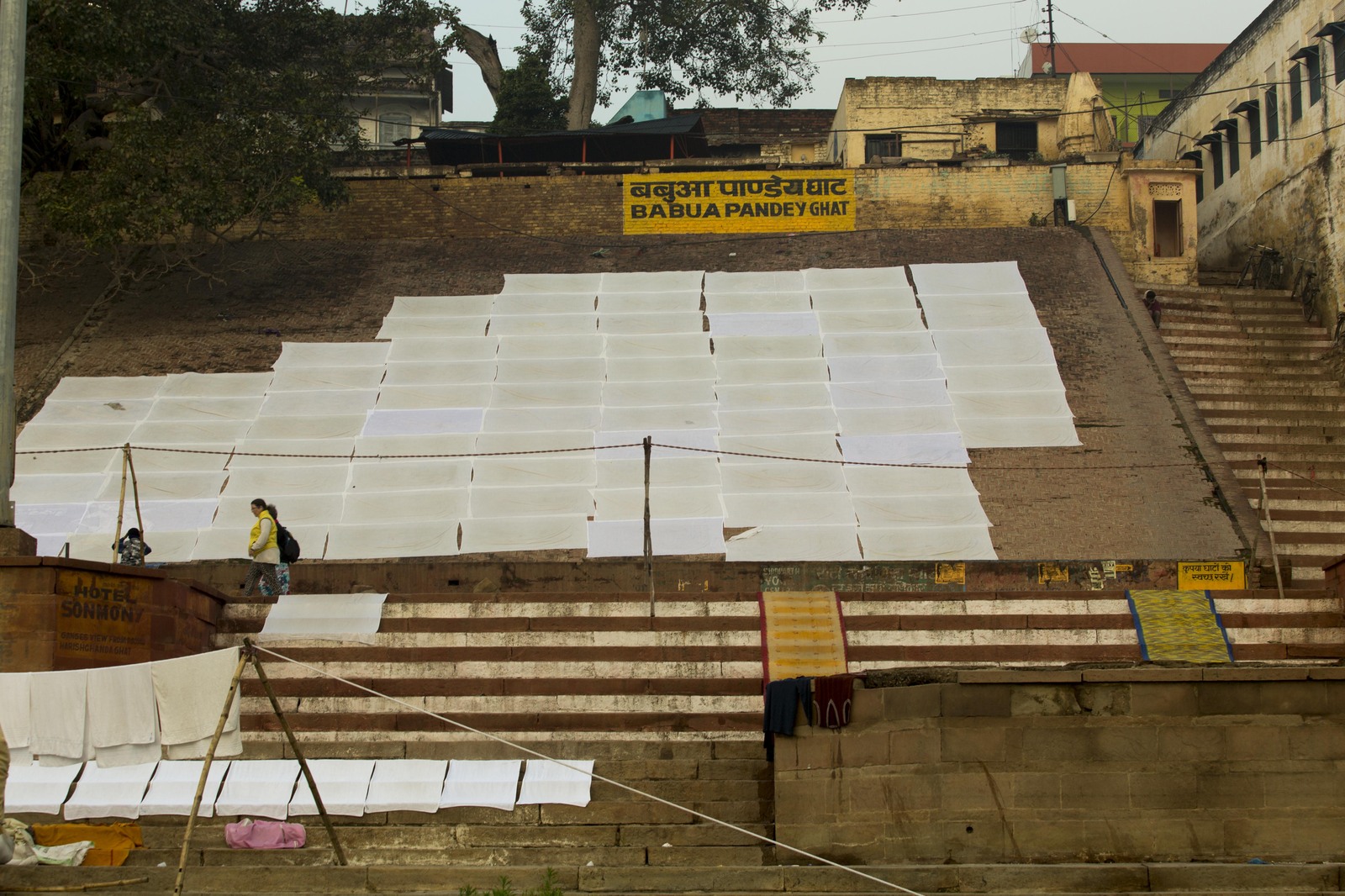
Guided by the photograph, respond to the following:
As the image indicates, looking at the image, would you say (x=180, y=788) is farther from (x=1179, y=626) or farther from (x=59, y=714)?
(x=1179, y=626)

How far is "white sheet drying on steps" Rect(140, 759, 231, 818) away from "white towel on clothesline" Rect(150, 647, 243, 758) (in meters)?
0.57

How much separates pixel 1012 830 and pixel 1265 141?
62.2 ft

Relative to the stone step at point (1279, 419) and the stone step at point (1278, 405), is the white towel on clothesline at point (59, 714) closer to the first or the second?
the stone step at point (1279, 419)

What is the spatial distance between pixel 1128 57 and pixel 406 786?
39.0 metres

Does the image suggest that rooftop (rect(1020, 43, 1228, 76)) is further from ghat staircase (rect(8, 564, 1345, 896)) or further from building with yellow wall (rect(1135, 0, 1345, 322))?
ghat staircase (rect(8, 564, 1345, 896))

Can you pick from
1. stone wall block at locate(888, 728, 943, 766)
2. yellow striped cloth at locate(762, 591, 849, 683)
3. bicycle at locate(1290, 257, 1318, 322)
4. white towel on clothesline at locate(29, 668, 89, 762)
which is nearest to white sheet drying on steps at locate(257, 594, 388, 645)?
white towel on clothesline at locate(29, 668, 89, 762)

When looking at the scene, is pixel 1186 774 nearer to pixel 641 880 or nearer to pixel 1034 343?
pixel 641 880

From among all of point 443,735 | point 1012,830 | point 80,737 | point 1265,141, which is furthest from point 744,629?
point 1265,141

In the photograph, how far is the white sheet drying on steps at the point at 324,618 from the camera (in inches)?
489

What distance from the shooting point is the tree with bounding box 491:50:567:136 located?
3088 centimetres

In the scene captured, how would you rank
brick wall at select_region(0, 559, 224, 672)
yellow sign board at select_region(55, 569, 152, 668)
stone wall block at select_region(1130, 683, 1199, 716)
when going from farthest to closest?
yellow sign board at select_region(55, 569, 152, 668) < brick wall at select_region(0, 559, 224, 672) < stone wall block at select_region(1130, 683, 1199, 716)

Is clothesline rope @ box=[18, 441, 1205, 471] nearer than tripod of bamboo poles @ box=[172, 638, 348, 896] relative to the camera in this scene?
No

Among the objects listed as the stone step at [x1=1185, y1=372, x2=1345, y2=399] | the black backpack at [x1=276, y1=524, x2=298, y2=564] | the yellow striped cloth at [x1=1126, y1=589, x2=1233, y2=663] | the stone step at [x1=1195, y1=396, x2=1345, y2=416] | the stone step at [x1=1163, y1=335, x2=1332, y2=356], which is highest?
the stone step at [x1=1163, y1=335, x2=1332, y2=356]

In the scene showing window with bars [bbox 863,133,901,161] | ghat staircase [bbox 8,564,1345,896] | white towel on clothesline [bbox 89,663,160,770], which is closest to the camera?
ghat staircase [bbox 8,564,1345,896]
